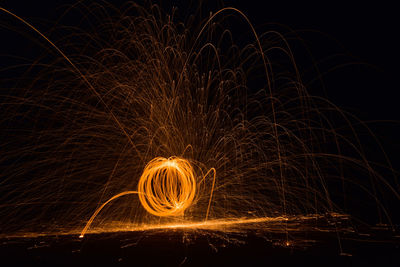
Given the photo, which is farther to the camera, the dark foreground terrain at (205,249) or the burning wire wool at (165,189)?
the burning wire wool at (165,189)

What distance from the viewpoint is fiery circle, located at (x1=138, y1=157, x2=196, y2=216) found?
12078 millimetres

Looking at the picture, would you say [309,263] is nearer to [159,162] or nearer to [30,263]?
[30,263]

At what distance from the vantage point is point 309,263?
293 inches

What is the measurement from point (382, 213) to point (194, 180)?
19.8 ft

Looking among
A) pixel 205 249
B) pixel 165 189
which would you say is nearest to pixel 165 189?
pixel 165 189

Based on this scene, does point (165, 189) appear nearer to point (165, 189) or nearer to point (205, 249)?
point (165, 189)

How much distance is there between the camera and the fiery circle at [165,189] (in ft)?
39.6

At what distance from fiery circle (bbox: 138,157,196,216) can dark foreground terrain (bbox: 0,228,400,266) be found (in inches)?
48.2

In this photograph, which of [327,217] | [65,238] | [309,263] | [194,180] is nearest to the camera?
[309,263]

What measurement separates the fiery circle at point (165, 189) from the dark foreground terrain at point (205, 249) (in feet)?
4.01

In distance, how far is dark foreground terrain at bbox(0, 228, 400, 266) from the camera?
7.67 metres

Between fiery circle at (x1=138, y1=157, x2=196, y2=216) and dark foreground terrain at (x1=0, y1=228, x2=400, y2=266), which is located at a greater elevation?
fiery circle at (x1=138, y1=157, x2=196, y2=216)

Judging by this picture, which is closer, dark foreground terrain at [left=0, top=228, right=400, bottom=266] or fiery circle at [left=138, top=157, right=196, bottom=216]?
dark foreground terrain at [left=0, top=228, right=400, bottom=266]

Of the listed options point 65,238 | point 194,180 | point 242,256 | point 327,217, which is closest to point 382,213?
point 327,217
